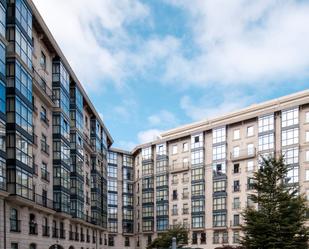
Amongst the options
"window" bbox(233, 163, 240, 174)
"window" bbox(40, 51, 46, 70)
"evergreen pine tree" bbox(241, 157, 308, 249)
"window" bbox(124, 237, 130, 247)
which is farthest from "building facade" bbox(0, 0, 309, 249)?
"evergreen pine tree" bbox(241, 157, 308, 249)

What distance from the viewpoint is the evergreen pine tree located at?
98.6 ft

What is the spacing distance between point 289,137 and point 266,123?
421 cm

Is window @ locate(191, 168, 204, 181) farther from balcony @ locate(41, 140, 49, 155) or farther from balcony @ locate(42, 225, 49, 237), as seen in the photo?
balcony @ locate(42, 225, 49, 237)

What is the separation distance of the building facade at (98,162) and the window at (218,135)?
0.19 metres

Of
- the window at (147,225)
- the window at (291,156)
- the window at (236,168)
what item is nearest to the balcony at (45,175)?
the window at (291,156)

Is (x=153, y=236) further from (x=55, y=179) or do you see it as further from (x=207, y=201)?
(x=55, y=179)

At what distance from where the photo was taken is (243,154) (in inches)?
2697

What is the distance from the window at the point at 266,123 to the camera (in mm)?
64500

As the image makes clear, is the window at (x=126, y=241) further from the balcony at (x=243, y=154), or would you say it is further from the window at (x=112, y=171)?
the balcony at (x=243, y=154)

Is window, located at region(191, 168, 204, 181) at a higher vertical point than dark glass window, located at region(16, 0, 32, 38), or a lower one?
lower

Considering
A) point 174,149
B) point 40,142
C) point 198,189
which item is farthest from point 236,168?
point 40,142

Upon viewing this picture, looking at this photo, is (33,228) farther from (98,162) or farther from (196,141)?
(196,141)

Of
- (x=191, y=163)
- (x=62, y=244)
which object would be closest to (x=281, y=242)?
(x=62, y=244)

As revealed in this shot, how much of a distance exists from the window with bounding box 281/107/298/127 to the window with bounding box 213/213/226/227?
1739cm
